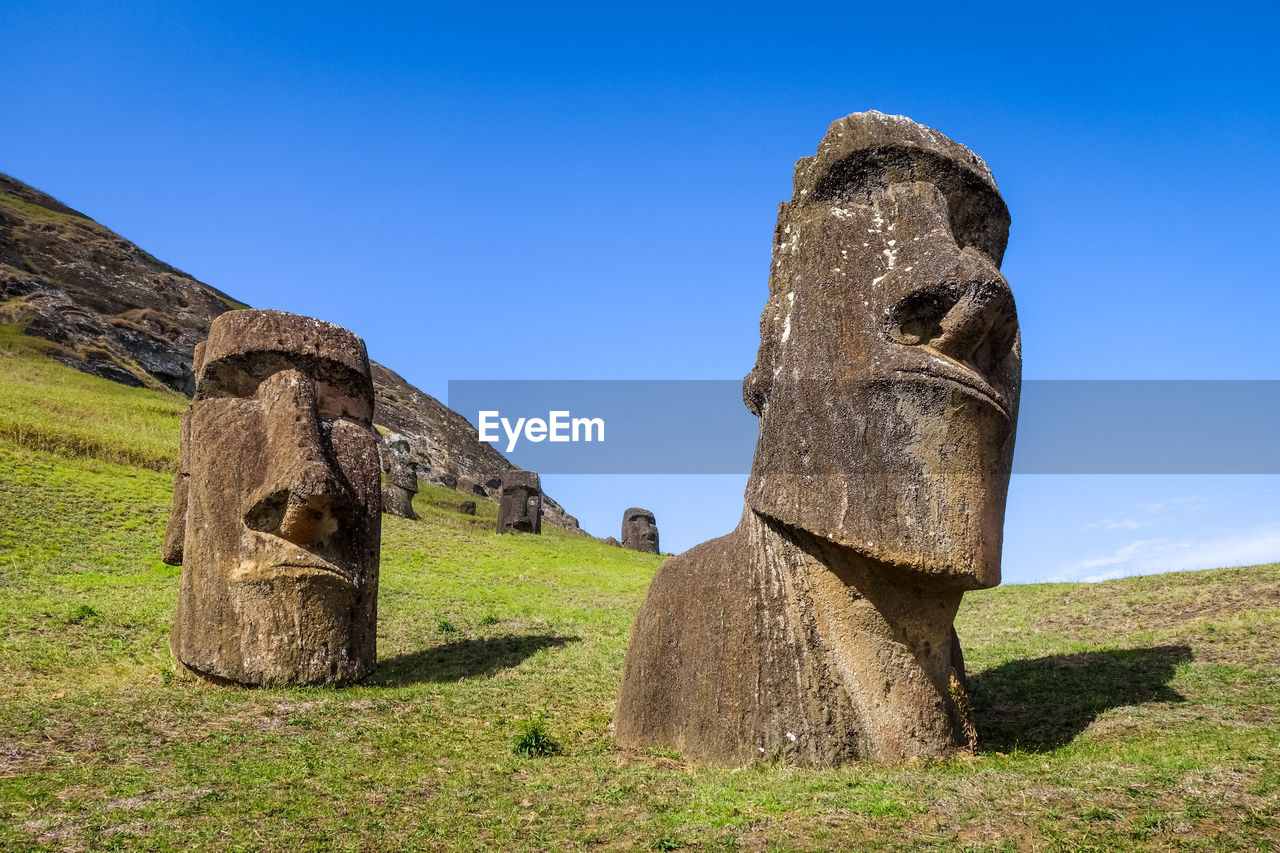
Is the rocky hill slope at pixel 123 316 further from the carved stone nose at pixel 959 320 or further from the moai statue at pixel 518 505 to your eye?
the carved stone nose at pixel 959 320

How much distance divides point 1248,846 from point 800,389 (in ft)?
12.7

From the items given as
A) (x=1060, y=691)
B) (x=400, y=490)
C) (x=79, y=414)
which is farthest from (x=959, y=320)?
(x=79, y=414)

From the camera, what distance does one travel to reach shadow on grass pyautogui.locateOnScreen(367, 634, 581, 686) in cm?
1151

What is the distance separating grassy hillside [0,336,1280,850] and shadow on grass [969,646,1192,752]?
39 mm

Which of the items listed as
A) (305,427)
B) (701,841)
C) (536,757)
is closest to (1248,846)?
(701,841)

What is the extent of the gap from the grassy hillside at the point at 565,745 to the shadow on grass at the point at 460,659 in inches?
2.8

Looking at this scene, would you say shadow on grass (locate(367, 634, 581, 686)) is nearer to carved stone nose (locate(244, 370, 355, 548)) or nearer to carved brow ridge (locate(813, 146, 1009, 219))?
carved stone nose (locate(244, 370, 355, 548))

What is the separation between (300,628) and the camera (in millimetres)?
10070

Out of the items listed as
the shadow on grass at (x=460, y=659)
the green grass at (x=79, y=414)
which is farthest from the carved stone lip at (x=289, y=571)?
the green grass at (x=79, y=414)

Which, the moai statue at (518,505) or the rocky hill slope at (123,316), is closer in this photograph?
the moai statue at (518,505)

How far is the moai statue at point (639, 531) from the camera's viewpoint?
139 feet

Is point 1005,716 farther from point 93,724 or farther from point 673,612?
point 93,724

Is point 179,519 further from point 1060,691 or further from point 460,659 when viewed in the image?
point 1060,691

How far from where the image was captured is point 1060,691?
9.64m
